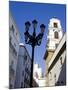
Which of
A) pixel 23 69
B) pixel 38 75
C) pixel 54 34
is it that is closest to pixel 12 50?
pixel 23 69

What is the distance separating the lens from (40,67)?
9.14 ft

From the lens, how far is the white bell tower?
283 cm

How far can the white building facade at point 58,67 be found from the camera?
9.29 ft

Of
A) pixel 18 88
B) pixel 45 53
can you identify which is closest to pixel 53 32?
pixel 45 53

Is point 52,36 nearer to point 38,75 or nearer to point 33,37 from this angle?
point 33,37

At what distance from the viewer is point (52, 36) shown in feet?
9.32

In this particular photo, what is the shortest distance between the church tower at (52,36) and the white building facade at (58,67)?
44 mm

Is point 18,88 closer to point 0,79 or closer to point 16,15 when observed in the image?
point 0,79

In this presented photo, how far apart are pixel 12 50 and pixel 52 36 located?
49 centimetres

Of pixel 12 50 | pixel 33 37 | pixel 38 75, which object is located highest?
pixel 33 37

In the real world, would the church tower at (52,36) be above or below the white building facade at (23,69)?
above

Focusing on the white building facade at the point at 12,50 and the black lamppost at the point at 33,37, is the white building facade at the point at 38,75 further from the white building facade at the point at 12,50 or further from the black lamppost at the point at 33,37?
the white building facade at the point at 12,50

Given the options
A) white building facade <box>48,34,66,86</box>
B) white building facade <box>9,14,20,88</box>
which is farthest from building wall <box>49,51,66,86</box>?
white building facade <box>9,14,20,88</box>

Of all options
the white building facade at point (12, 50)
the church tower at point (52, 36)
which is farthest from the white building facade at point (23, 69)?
the church tower at point (52, 36)
